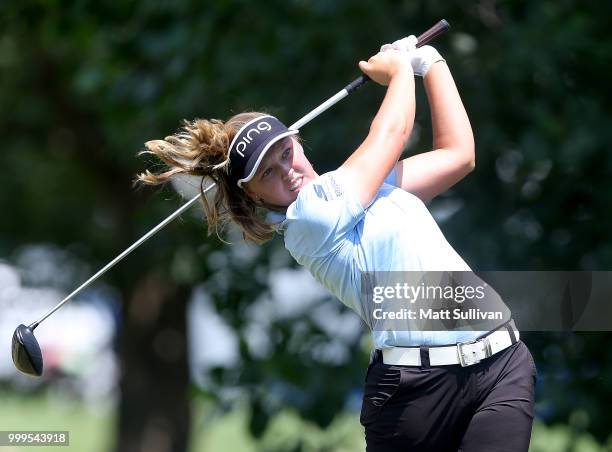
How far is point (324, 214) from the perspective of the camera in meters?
3.05

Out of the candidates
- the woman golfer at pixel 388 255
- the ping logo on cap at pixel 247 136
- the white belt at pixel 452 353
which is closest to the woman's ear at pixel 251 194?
the woman golfer at pixel 388 255

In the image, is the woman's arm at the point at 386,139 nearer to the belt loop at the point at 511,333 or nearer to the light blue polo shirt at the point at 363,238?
the light blue polo shirt at the point at 363,238

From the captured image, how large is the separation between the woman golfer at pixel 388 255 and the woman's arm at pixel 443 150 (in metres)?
0.18

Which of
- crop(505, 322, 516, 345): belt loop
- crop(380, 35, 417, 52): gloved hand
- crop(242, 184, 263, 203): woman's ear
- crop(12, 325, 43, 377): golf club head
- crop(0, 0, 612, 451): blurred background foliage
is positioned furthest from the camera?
crop(0, 0, 612, 451): blurred background foliage

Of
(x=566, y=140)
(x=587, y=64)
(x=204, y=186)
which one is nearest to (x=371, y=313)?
(x=204, y=186)

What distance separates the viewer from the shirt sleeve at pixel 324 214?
3.05 m

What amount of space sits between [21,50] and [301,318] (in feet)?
18.0

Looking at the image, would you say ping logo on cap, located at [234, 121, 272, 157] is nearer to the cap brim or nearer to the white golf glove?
the cap brim

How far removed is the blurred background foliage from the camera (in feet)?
21.4

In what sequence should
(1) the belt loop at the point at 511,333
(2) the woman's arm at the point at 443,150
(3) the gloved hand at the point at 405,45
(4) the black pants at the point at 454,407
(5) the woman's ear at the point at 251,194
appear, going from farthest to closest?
(3) the gloved hand at the point at 405,45, (2) the woman's arm at the point at 443,150, (5) the woman's ear at the point at 251,194, (1) the belt loop at the point at 511,333, (4) the black pants at the point at 454,407

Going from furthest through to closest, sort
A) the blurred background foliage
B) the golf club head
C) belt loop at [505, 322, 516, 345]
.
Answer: the blurred background foliage < the golf club head < belt loop at [505, 322, 516, 345]

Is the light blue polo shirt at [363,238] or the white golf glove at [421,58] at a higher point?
the white golf glove at [421,58]

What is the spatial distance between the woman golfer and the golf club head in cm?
95

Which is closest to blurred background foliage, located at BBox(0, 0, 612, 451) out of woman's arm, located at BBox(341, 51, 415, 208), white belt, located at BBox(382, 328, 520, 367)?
woman's arm, located at BBox(341, 51, 415, 208)
